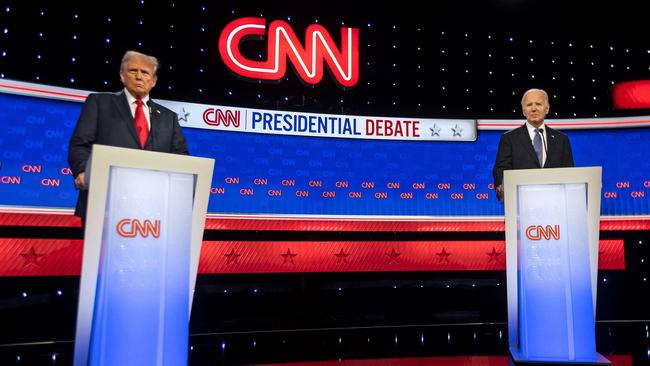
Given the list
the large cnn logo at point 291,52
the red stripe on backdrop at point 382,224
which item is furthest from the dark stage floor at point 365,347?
the large cnn logo at point 291,52

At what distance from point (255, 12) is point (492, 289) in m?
3.98

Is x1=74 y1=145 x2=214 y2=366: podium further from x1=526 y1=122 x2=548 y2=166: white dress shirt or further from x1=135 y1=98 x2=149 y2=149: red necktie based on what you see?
x1=526 y1=122 x2=548 y2=166: white dress shirt

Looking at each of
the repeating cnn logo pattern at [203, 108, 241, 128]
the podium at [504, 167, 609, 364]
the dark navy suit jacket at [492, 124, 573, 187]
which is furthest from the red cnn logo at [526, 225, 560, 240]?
the repeating cnn logo pattern at [203, 108, 241, 128]

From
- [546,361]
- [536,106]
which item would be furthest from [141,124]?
[546,361]

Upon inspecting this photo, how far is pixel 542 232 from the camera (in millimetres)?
2480

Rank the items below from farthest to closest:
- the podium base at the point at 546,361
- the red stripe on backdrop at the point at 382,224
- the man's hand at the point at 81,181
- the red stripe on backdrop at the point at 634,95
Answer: the red stripe on backdrop at the point at 634,95, the red stripe on backdrop at the point at 382,224, the podium base at the point at 546,361, the man's hand at the point at 81,181

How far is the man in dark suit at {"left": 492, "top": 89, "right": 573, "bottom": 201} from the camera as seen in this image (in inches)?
111

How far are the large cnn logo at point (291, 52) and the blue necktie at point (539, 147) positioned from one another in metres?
2.93

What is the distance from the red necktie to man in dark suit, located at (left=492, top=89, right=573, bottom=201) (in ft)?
6.09

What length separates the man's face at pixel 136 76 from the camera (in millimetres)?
2186

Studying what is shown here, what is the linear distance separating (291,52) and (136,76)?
338cm

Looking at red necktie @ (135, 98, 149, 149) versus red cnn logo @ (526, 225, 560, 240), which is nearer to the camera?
red necktie @ (135, 98, 149, 149)

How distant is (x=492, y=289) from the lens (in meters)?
5.56

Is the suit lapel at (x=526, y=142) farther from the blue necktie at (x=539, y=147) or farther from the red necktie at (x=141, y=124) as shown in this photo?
the red necktie at (x=141, y=124)
